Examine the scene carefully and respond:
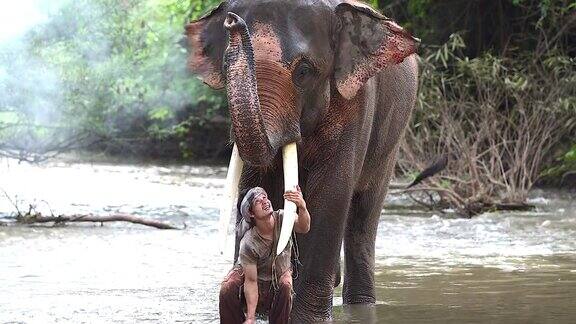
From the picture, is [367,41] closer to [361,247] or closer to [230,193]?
[230,193]

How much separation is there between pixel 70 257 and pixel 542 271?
3858mm

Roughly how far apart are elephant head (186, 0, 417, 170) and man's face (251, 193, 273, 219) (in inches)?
8.7

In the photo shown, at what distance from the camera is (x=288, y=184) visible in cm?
665

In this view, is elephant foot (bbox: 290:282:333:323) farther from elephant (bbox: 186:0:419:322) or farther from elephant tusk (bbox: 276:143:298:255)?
elephant tusk (bbox: 276:143:298:255)

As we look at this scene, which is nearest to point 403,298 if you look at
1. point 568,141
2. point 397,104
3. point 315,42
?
point 397,104

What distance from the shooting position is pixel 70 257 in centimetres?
1089

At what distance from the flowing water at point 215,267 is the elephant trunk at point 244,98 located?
1212 millimetres

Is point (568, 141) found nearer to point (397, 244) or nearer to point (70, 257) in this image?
point (397, 244)

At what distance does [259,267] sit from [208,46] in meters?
1.70

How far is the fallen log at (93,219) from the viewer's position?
13.1 meters

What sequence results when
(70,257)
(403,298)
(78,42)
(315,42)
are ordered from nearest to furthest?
1. (315,42)
2. (403,298)
3. (70,257)
4. (78,42)

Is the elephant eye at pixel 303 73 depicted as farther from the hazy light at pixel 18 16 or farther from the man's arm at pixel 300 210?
the hazy light at pixel 18 16

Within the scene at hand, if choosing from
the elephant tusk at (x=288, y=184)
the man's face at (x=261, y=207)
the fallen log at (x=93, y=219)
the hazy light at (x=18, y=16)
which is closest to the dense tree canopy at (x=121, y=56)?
the hazy light at (x=18, y=16)

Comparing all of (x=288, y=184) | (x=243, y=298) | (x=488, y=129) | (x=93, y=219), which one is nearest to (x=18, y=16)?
(x=93, y=219)
